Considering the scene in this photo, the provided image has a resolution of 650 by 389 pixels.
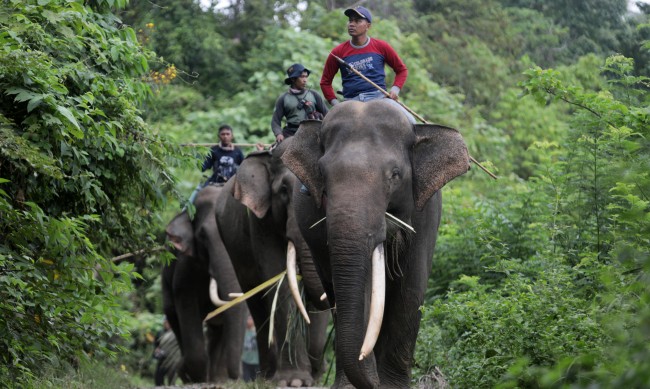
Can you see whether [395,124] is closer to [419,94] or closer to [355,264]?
[355,264]

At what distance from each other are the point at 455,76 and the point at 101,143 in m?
22.1

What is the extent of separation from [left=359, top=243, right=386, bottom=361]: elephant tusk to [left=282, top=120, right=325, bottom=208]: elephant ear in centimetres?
82

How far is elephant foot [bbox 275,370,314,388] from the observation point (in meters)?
12.6

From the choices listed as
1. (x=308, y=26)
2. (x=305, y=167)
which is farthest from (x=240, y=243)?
(x=308, y=26)

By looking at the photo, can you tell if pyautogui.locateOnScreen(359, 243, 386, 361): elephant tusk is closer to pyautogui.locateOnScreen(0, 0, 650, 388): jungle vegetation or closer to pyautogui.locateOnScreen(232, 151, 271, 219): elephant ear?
pyautogui.locateOnScreen(0, 0, 650, 388): jungle vegetation

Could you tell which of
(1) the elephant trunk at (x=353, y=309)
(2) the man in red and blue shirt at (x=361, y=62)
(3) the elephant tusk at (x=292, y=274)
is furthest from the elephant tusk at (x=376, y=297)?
(2) the man in red and blue shirt at (x=361, y=62)

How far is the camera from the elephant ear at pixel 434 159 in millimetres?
9727

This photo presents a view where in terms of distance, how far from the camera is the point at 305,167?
32.7 ft

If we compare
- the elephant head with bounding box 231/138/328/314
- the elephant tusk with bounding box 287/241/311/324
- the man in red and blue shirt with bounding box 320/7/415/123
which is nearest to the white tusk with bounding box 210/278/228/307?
the elephant head with bounding box 231/138/328/314

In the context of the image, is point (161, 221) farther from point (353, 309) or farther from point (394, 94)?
point (353, 309)

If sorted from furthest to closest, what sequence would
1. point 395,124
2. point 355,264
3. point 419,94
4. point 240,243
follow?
point 419,94 → point 240,243 → point 395,124 → point 355,264

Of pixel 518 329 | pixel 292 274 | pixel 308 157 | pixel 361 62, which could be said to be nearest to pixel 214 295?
pixel 292 274

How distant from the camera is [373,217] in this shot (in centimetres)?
902

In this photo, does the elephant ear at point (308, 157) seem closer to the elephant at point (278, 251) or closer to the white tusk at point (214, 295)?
the elephant at point (278, 251)
